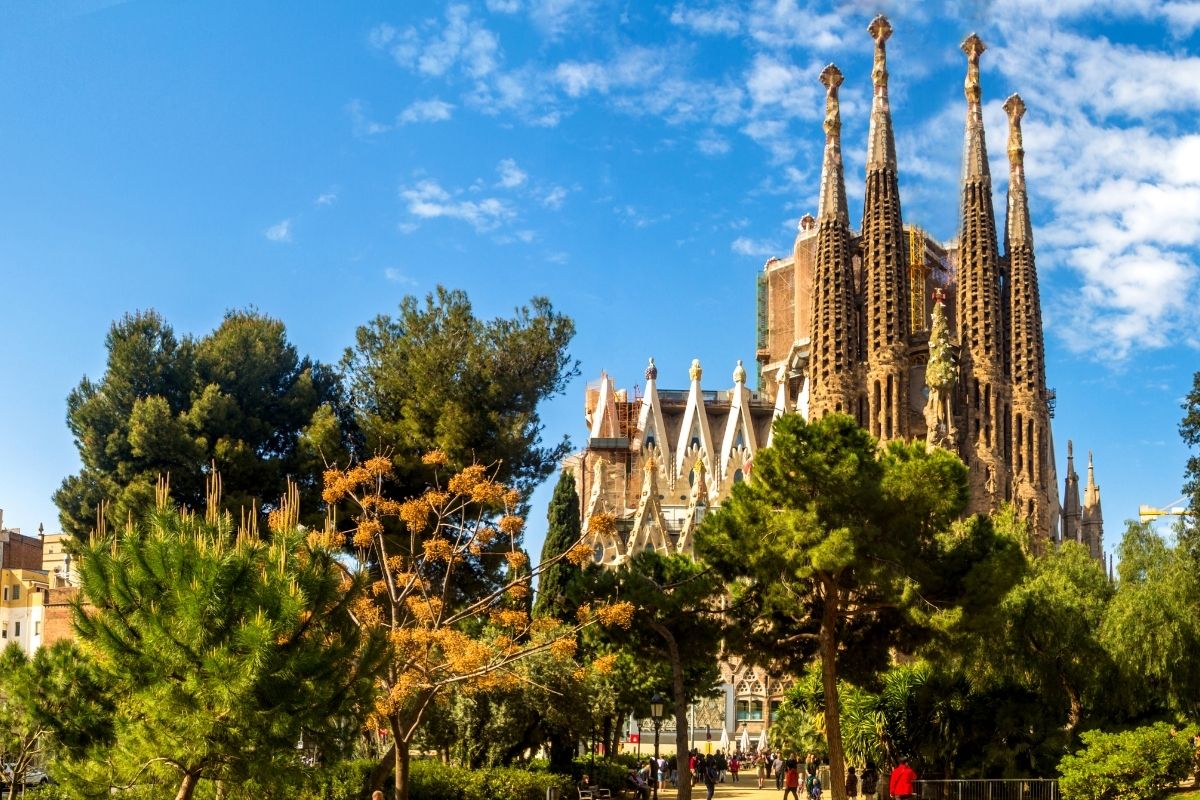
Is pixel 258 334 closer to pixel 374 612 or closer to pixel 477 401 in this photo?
pixel 477 401

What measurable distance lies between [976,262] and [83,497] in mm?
39676

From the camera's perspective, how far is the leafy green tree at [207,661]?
1250 centimetres

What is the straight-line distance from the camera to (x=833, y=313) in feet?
189

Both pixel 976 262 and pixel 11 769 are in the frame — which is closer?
Result: pixel 11 769

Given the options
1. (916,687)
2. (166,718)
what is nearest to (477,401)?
(916,687)

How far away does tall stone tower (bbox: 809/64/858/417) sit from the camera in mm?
56750

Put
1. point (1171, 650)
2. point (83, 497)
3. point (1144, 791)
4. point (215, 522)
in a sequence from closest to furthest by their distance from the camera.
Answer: point (215, 522) → point (1144, 791) → point (1171, 650) → point (83, 497)

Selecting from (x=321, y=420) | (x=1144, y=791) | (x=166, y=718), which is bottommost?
(x=1144, y=791)

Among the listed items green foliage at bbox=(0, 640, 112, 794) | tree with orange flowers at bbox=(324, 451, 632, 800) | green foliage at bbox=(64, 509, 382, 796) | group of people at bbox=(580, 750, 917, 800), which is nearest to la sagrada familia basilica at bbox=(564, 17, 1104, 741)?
group of people at bbox=(580, 750, 917, 800)

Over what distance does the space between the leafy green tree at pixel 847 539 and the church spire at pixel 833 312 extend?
33.9m

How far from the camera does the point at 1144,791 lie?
22.5 meters

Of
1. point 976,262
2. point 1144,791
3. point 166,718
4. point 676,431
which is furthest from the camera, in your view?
point 676,431

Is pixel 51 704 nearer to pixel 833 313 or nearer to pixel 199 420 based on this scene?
pixel 199 420

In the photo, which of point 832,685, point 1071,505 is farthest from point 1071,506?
point 832,685
